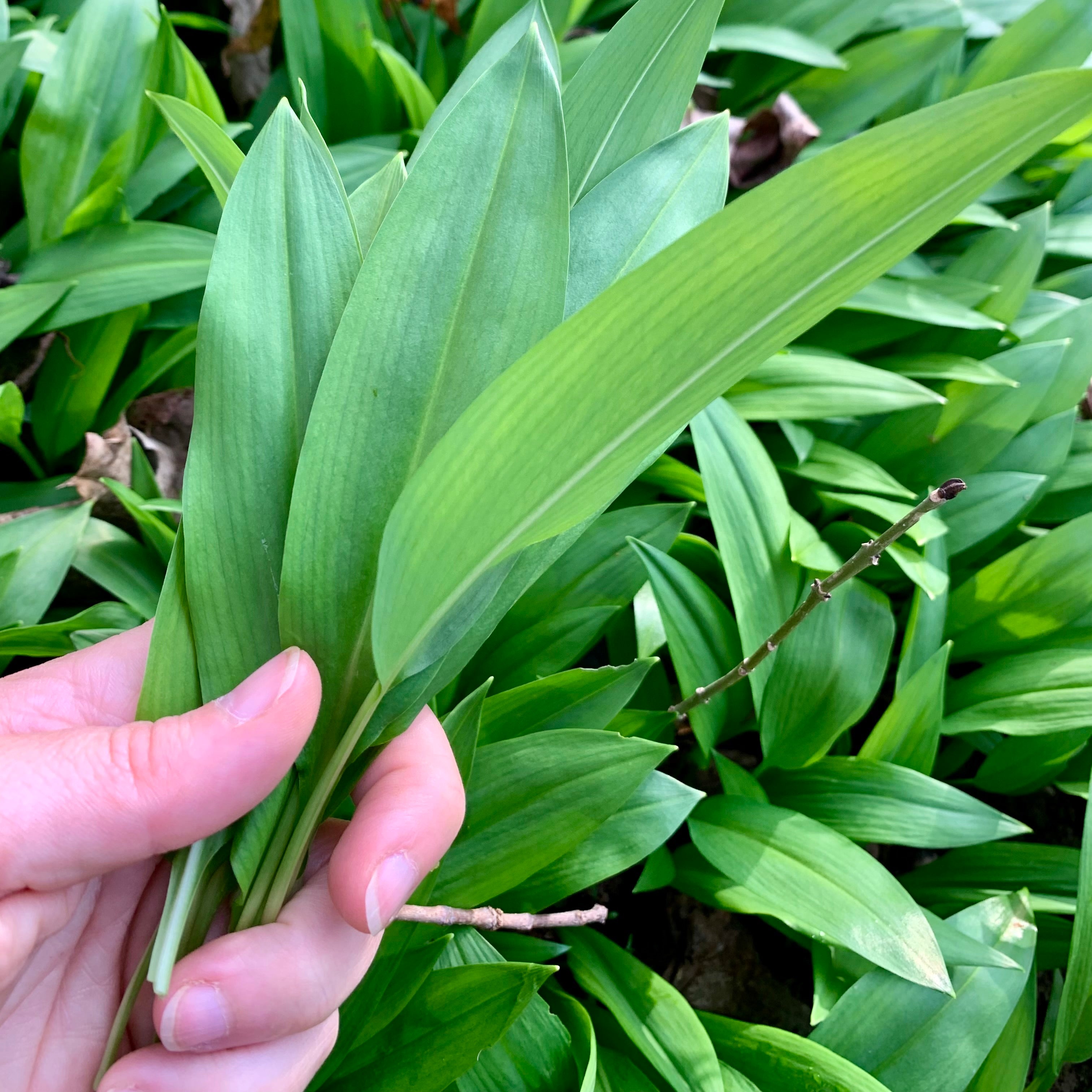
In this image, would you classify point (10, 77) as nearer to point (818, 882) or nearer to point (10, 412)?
point (10, 412)

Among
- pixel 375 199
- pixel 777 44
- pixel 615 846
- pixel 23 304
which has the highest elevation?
pixel 777 44

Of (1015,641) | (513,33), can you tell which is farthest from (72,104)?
(1015,641)

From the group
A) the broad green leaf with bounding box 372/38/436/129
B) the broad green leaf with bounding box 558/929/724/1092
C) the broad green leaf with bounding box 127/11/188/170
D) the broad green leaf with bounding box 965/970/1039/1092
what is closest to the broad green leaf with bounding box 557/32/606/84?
the broad green leaf with bounding box 372/38/436/129

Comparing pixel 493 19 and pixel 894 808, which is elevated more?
pixel 493 19

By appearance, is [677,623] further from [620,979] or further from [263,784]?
[263,784]

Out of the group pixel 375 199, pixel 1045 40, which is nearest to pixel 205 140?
pixel 375 199
